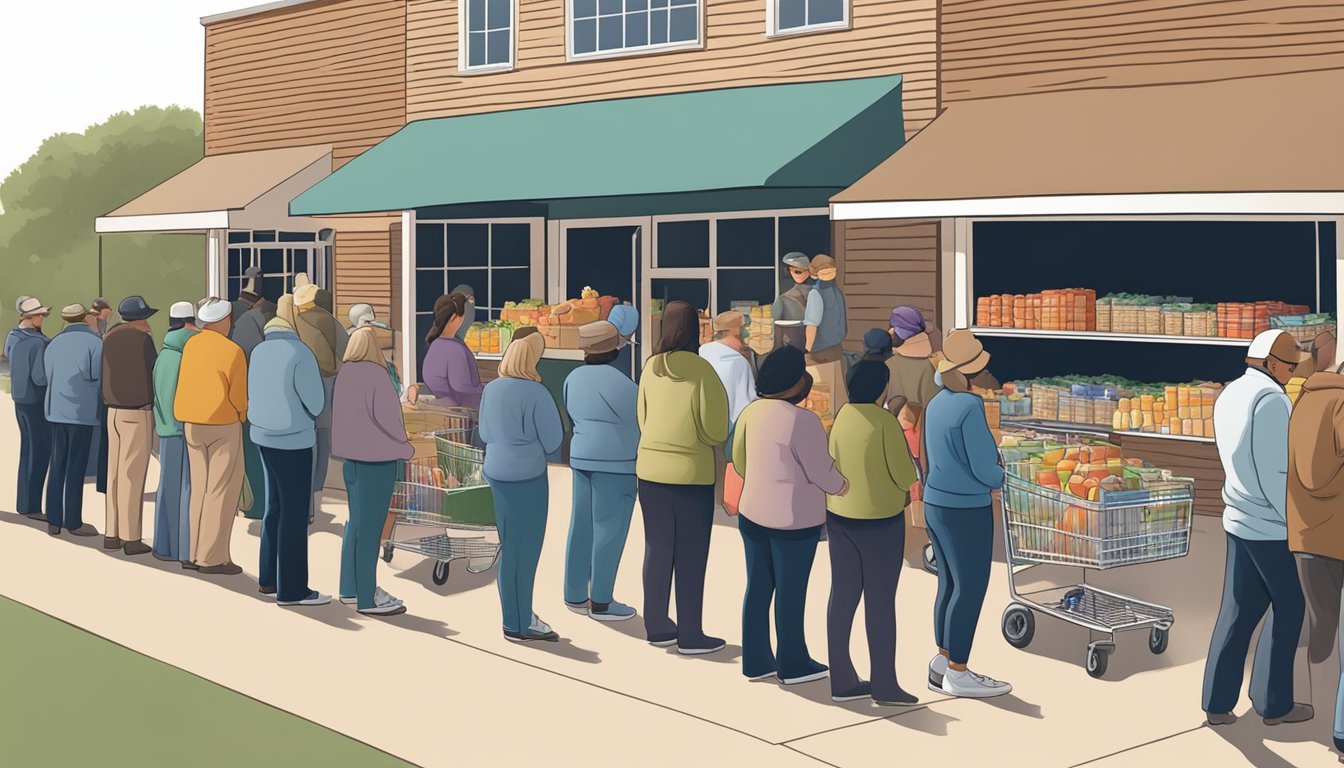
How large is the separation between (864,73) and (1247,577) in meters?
9.85

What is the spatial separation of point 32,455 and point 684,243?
293 inches

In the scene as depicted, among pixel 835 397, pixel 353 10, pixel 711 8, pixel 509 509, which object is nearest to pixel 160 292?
pixel 353 10

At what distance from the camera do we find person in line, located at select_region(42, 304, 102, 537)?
13531mm

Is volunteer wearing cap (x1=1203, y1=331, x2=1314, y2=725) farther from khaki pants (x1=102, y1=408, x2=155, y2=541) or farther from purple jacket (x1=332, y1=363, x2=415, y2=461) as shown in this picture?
khaki pants (x1=102, y1=408, x2=155, y2=541)

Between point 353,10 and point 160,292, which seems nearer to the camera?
point 353,10

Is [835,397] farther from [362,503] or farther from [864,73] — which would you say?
[362,503]

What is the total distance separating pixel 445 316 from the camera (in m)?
11.8

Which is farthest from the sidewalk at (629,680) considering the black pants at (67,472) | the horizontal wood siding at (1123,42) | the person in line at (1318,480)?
the horizontal wood siding at (1123,42)

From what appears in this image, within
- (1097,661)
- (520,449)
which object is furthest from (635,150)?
Answer: (1097,661)

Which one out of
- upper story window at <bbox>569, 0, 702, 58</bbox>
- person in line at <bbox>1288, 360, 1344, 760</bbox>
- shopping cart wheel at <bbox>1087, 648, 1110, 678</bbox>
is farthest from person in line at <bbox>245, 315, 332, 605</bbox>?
upper story window at <bbox>569, 0, 702, 58</bbox>

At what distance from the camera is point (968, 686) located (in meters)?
8.52

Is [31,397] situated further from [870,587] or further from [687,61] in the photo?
[870,587]

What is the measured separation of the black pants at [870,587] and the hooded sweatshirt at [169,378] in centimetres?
569

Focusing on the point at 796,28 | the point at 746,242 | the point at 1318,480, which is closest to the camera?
the point at 1318,480
